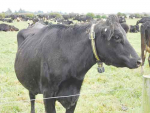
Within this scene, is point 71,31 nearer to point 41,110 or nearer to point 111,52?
point 111,52

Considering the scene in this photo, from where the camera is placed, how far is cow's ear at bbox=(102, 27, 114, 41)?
8.26 ft

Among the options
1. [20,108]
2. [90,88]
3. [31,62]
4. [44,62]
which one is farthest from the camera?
[90,88]

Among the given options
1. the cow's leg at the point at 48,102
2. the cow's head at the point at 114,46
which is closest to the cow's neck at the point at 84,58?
the cow's head at the point at 114,46

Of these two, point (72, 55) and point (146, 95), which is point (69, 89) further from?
point (146, 95)

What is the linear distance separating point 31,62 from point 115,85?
3.36 m

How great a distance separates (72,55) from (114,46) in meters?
0.57

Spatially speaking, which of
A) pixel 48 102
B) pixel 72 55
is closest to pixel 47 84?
pixel 48 102

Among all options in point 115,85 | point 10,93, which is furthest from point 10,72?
point 115,85

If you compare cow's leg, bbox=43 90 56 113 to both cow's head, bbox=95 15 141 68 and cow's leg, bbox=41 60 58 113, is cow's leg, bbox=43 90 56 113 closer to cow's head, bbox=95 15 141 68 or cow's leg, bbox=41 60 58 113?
cow's leg, bbox=41 60 58 113

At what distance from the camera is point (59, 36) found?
3.10m

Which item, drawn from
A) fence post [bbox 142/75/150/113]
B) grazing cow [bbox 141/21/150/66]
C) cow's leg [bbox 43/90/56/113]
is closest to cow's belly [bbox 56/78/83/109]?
cow's leg [bbox 43/90/56/113]

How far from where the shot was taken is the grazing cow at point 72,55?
8.59 ft

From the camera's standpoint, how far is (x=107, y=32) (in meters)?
2.57

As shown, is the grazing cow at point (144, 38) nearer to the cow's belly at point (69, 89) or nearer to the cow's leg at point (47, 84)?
the cow's belly at point (69, 89)
